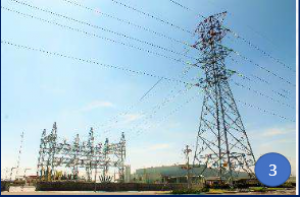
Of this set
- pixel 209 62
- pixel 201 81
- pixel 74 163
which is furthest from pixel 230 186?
pixel 74 163

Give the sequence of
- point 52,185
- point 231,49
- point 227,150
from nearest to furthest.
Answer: point 227,150, point 231,49, point 52,185

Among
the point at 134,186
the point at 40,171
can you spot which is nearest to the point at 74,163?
the point at 40,171

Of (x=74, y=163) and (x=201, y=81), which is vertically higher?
(x=201, y=81)

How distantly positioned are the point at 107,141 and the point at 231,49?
55.9m

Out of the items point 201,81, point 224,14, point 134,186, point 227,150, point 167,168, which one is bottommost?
point 167,168

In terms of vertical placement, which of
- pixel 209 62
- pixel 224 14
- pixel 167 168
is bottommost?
pixel 167 168

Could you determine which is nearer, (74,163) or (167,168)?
(74,163)

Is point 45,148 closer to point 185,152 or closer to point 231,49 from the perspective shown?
point 185,152

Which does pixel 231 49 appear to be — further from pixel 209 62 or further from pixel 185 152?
pixel 185 152

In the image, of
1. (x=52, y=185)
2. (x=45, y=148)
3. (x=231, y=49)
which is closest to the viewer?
(x=231, y=49)

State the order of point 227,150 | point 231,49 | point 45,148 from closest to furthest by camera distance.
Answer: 1. point 227,150
2. point 231,49
3. point 45,148

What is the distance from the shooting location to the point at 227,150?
28.1 meters

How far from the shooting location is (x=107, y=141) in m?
79.8

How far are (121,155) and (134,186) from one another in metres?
22.9
